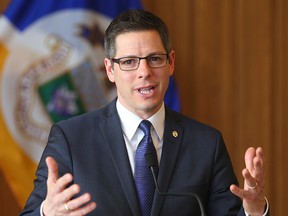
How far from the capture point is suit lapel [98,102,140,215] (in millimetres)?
2246

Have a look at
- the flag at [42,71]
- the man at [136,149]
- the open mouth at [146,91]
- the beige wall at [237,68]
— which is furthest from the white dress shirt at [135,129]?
the beige wall at [237,68]

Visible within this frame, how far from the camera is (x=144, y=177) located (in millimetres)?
2283

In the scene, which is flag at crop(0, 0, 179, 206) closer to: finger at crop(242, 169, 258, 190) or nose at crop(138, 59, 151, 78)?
nose at crop(138, 59, 151, 78)

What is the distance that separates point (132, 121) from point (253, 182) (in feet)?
1.87

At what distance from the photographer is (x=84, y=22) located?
3.73 metres

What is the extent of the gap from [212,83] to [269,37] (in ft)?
1.57

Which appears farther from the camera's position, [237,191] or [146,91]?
[146,91]

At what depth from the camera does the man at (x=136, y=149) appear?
88.7 inches

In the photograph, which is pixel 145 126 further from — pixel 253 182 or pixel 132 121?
pixel 253 182

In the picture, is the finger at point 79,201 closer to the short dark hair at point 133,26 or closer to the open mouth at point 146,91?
the open mouth at point 146,91

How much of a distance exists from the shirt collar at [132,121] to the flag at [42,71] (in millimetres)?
1327

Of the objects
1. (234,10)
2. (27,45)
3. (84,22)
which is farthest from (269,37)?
(27,45)

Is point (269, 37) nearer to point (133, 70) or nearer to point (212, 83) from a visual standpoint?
point (212, 83)

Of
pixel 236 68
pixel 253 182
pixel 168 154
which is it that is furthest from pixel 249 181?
pixel 236 68
